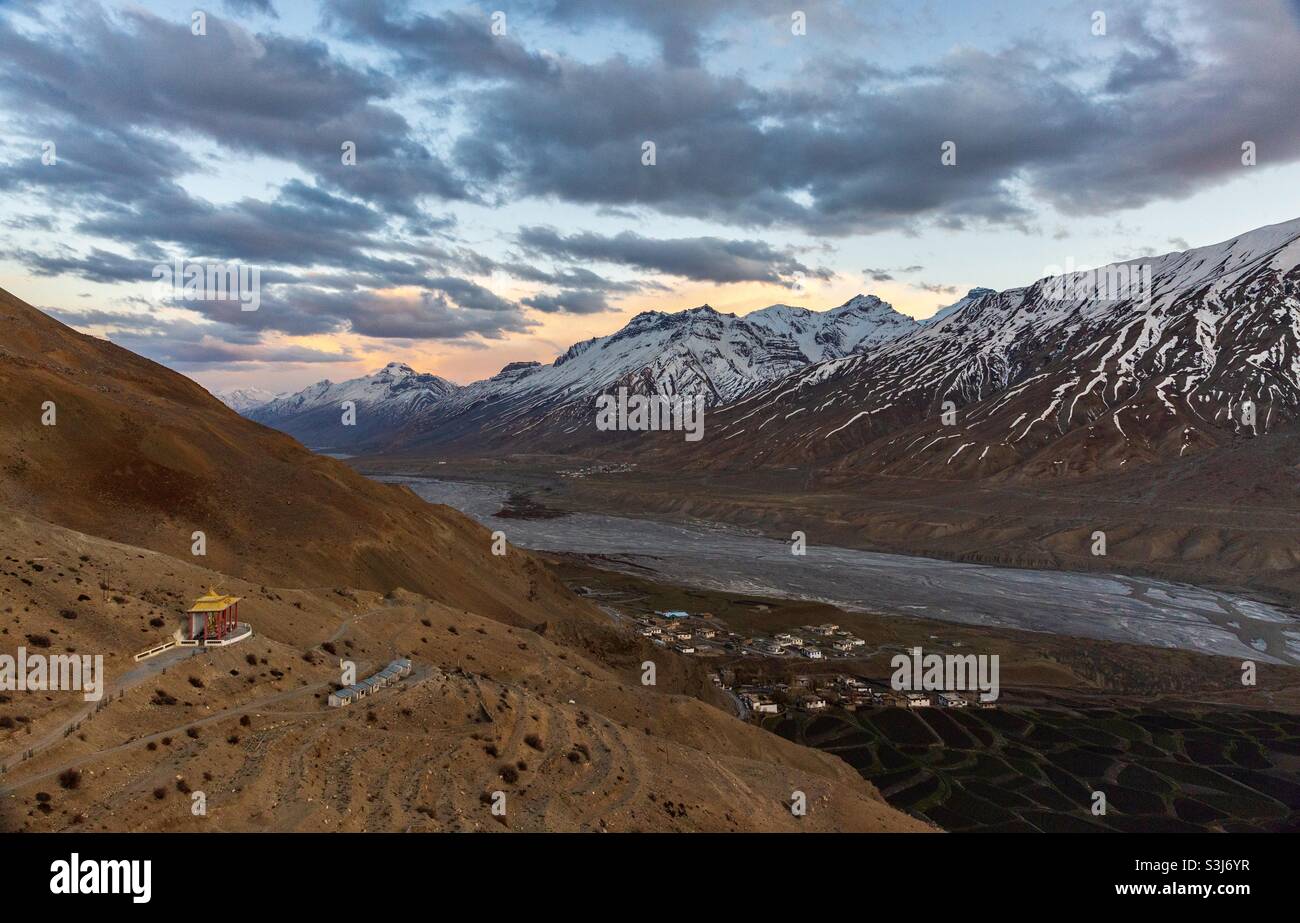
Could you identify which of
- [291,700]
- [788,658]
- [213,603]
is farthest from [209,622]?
[788,658]

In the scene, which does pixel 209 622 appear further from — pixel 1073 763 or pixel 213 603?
pixel 1073 763

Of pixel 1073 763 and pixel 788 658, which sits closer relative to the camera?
pixel 1073 763

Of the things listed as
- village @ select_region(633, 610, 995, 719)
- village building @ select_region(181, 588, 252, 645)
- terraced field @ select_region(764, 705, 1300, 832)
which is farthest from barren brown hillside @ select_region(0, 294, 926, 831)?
terraced field @ select_region(764, 705, 1300, 832)

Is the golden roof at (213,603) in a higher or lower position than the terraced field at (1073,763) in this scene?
higher

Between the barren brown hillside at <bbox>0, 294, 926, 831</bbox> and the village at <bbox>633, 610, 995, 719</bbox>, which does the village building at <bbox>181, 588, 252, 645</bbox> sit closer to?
the barren brown hillside at <bbox>0, 294, 926, 831</bbox>

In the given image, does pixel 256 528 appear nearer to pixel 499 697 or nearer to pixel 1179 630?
pixel 499 697

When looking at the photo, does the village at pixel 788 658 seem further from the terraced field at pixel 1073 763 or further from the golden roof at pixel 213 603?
the golden roof at pixel 213 603

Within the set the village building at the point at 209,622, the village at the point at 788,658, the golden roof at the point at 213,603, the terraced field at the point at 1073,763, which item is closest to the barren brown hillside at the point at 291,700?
the village building at the point at 209,622
